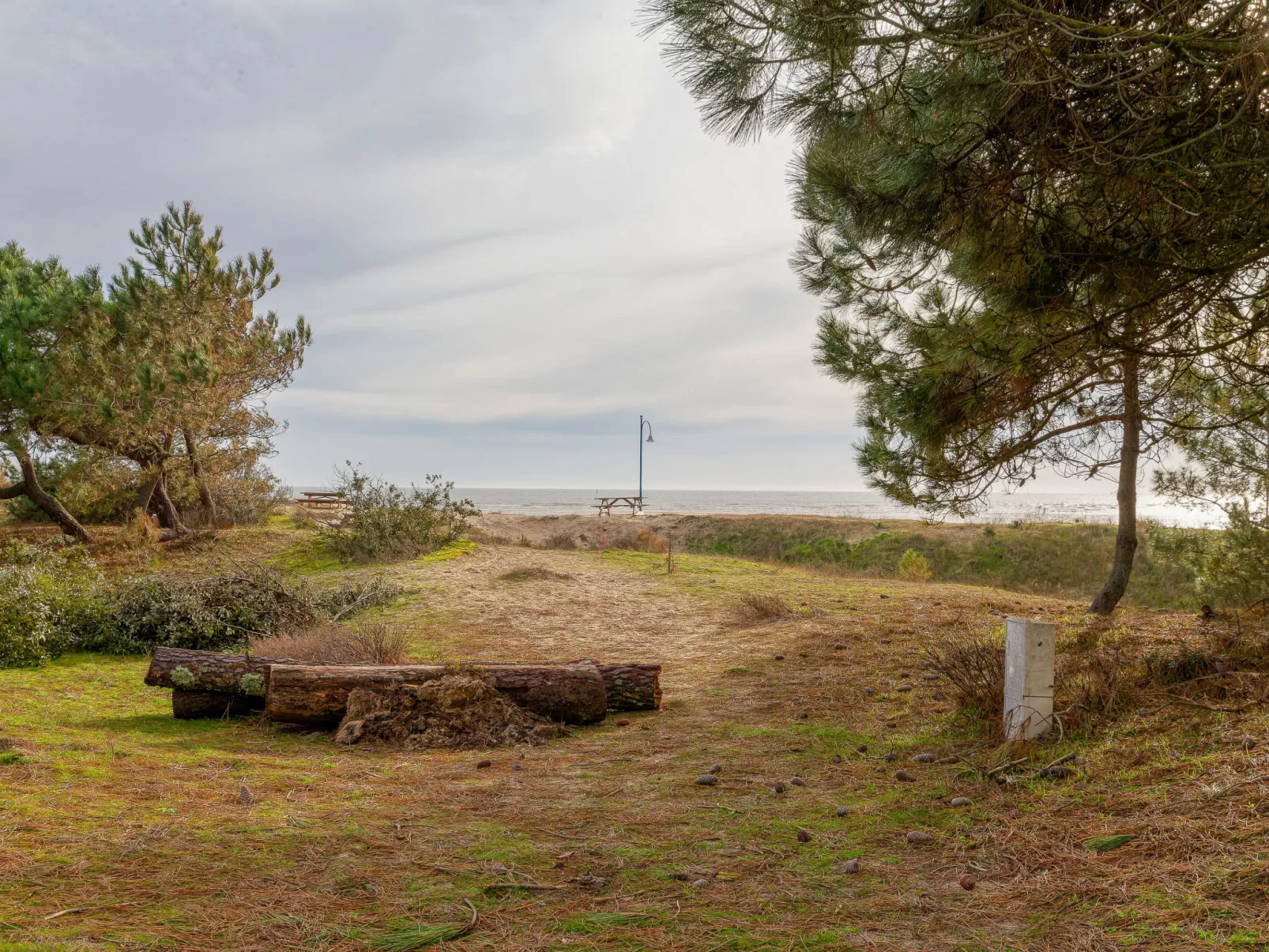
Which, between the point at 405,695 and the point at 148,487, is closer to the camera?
the point at 405,695

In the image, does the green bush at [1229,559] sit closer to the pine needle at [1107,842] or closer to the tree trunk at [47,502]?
the pine needle at [1107,842]

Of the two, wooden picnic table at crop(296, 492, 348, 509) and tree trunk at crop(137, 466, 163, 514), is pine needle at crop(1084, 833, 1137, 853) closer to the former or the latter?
tree trunk at crop(137, 466, 163, 514)

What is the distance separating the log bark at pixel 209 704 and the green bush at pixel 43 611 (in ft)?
9.40

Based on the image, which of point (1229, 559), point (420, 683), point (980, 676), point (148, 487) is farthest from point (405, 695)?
point (148, 487)

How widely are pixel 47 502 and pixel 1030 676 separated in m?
19.6

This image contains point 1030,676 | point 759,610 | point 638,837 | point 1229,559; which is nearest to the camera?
point 638,837

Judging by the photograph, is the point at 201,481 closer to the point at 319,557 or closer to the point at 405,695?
the point at 319,557

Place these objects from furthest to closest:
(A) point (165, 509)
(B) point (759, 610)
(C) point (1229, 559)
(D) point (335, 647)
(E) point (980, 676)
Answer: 1. (A) point (165, 509)
2. (C) point (1229, 559)
3. (B) point (759, 610)
4. (D) point (335, 647)
5. (E) point (980, 676)

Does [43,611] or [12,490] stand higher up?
[12,490]

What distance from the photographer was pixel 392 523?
14328 millimetres

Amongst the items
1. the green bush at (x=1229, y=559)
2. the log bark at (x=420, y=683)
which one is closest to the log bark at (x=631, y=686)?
the log bark at (x=420, y=683)

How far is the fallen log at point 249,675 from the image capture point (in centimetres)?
546

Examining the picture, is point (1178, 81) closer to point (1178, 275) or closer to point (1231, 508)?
point (1178, 275)

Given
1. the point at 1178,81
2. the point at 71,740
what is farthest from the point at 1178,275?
the point at 71,740
